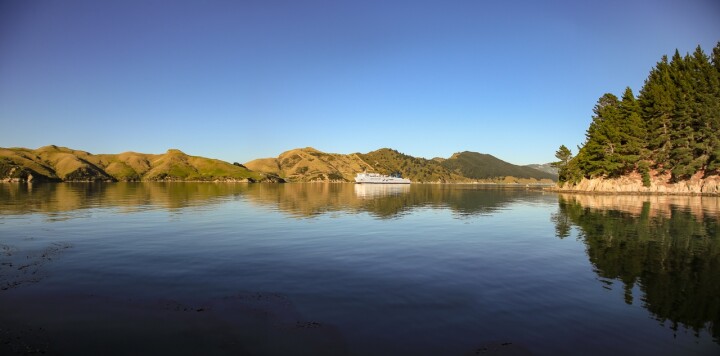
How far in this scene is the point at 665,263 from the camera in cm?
2594

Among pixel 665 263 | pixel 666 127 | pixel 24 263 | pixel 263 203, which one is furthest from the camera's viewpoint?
pixel 666 127

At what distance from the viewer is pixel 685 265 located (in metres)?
25.3

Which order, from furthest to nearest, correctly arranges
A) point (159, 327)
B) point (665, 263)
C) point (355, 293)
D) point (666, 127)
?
point (666, 127)
point (665, 263)
point (355, 293)
point (159, 327)

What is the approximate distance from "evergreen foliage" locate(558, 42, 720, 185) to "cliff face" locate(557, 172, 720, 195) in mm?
1935

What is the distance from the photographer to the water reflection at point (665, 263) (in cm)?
1686

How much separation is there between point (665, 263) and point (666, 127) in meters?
118

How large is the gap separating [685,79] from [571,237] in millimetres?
116504

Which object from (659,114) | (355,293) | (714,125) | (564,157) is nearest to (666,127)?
(659,114)

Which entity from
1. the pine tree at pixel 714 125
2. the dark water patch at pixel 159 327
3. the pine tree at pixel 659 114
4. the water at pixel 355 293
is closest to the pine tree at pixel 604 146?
the pine tree at pixel 659 114

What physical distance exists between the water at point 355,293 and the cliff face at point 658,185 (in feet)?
324

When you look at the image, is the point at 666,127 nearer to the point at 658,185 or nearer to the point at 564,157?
the point at 658,185

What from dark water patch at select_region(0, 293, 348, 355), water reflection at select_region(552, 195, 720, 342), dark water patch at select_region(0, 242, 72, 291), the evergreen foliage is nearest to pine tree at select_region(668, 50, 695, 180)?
the evergreen foliage

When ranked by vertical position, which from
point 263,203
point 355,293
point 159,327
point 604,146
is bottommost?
point 355,293

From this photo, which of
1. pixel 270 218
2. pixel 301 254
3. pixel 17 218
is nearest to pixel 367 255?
pixel 301 254
